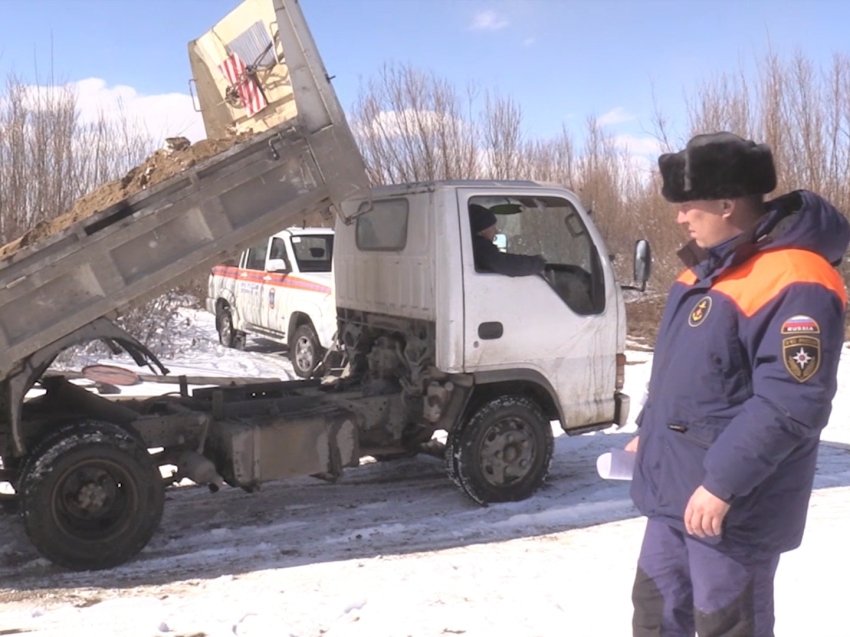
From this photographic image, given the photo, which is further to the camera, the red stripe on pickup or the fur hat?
the red stripe on pickup

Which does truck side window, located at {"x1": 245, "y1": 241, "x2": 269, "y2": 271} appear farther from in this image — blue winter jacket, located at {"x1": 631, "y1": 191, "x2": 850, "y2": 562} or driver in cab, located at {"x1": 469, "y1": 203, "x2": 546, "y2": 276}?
blue winter jacket, located at {"x1": 631, "y1": 191, "x2": 850, "y2": 562}

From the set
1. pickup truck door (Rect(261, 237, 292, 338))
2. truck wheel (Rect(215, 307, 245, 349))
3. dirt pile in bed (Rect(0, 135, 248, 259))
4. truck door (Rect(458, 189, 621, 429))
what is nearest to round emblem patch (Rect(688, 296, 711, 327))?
truck door (Rect(458, 189, 621, 429))

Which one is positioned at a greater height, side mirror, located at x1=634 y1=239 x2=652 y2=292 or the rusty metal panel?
side mirror, located at x1=634 y1=239 x2=652 y2=292

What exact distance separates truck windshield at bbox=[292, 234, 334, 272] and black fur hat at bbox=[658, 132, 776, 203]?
8.97 metres

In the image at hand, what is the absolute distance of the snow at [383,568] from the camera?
3.97 metres

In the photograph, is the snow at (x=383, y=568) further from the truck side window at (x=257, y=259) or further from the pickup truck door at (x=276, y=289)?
the truck side window at (x=257, y=259)

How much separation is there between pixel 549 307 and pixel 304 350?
584 cm

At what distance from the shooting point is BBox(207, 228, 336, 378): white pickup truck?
10672 mm

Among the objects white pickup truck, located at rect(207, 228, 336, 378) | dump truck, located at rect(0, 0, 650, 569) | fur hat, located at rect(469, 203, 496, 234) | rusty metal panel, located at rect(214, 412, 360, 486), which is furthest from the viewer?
white pickup truck, located at rect(207, 228, 336, 378)

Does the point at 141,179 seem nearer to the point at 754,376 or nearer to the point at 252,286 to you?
the point at 754,376

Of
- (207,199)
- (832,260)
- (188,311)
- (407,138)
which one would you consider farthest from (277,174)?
(407,138)

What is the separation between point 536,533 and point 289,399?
1990 millimetres

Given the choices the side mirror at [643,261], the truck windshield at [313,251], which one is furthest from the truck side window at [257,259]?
the side mirror at [643,261]

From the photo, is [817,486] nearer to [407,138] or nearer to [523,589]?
[523,589]
